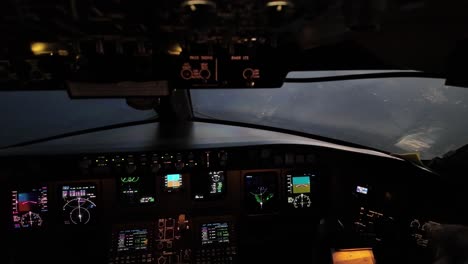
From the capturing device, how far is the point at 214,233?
406 cm

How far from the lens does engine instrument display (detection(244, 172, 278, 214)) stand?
4.10m

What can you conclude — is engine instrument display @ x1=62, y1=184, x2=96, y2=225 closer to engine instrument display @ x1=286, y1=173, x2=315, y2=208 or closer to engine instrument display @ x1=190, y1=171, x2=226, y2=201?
engine instrument display @ x1=190, y1=171, x2=226, y2=201

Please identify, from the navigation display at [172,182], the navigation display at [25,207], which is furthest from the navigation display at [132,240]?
the navigation display at [25,207]

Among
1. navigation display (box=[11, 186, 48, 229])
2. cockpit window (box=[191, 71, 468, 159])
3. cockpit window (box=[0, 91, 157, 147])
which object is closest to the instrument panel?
navigation display (box=[11, 186, 48, 229])

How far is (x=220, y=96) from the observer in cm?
432

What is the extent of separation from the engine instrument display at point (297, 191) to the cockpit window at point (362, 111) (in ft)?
2.19

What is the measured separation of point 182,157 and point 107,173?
0.73m

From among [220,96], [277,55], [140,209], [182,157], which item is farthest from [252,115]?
[277,55]

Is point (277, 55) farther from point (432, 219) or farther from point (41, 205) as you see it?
point (41, 205)

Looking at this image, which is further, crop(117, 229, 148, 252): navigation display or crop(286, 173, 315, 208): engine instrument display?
crop(286, 173, 315, 208): engine instrument display

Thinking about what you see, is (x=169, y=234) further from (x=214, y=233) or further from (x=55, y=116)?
(x=55, y=116)

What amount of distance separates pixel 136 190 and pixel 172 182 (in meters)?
0.37

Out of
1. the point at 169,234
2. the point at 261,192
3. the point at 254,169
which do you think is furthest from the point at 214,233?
the point at 254,169

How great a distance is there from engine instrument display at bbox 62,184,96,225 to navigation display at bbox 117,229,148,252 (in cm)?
38
